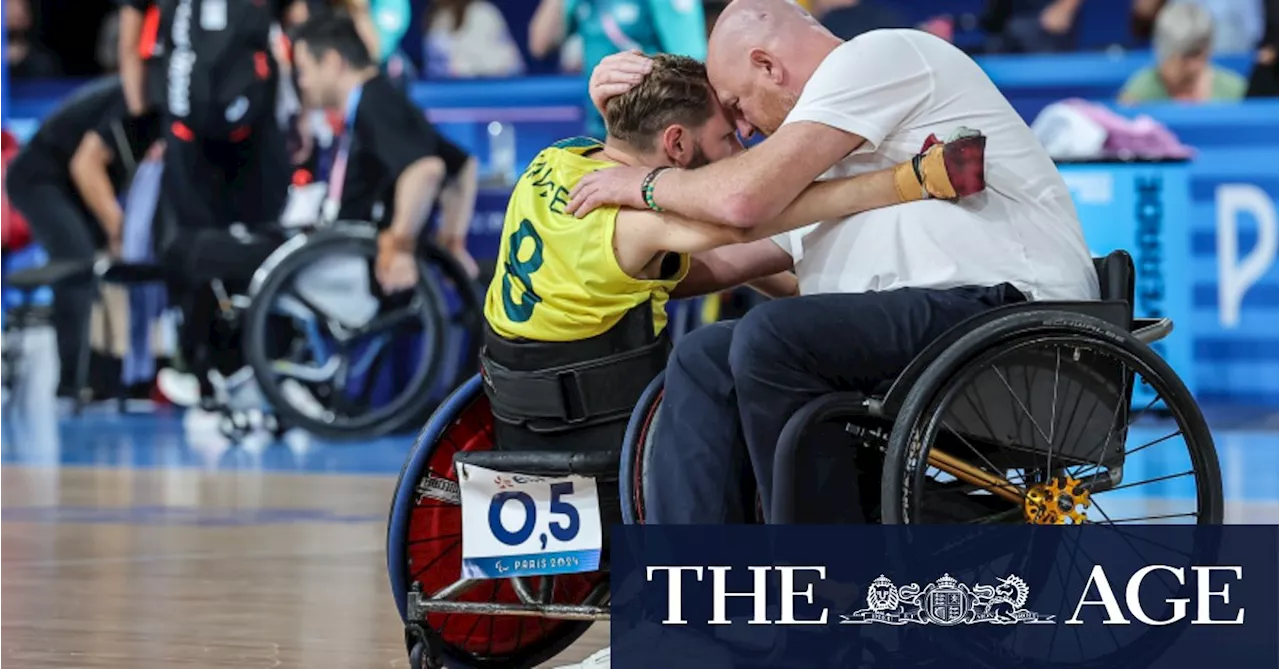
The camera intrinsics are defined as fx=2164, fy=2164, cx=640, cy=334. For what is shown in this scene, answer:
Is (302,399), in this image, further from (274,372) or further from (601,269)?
(601,269)

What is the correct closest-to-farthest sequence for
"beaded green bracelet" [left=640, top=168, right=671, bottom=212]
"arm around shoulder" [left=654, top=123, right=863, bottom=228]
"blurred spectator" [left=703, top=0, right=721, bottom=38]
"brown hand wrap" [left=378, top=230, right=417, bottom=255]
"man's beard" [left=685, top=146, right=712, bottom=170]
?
"arm around shoulder" [left=654, top=123, right=863, bottom=228] < "beaded green bracelet" [left=640, top=168, right=671, bottom=212] < "man's beard" [left=685, top=146, right=712, bottom=170] < "brown hand wrap" [left=378, top=230, right=417, bottom=255] < "blurred spectator" [left=703, top=0, right=721, bottom=38]

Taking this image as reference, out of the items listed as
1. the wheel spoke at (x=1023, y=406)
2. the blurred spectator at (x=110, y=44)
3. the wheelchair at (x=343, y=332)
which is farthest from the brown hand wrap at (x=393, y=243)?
the wheel spoke at (x=1023, y=406)

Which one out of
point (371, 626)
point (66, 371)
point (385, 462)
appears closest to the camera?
point (371, 626)

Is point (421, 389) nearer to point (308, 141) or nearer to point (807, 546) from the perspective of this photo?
point (308, 141)

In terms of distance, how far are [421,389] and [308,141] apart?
4.64 feet

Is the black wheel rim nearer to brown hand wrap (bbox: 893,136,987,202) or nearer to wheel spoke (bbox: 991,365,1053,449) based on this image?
wheel spoke (bbox: 991,365,1053,449)

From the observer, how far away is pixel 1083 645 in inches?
121

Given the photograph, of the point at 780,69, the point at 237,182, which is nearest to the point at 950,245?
the point at 780,69

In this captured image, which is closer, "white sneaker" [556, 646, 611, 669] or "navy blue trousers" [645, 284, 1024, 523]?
"navy blue trousers" [645, 284, 1024, 523]

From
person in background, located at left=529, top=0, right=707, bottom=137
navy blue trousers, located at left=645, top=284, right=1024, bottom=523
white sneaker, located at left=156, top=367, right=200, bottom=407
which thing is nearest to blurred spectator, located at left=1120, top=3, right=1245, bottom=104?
person in background, located at left=529, top=0, right=707, bottom=137

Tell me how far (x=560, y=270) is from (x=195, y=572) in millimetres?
2009

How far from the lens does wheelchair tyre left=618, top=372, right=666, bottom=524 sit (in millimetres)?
3293

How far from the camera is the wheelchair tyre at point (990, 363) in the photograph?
3.00 m

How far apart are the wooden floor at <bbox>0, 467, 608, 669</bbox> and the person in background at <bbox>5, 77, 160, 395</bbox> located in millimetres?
2147
